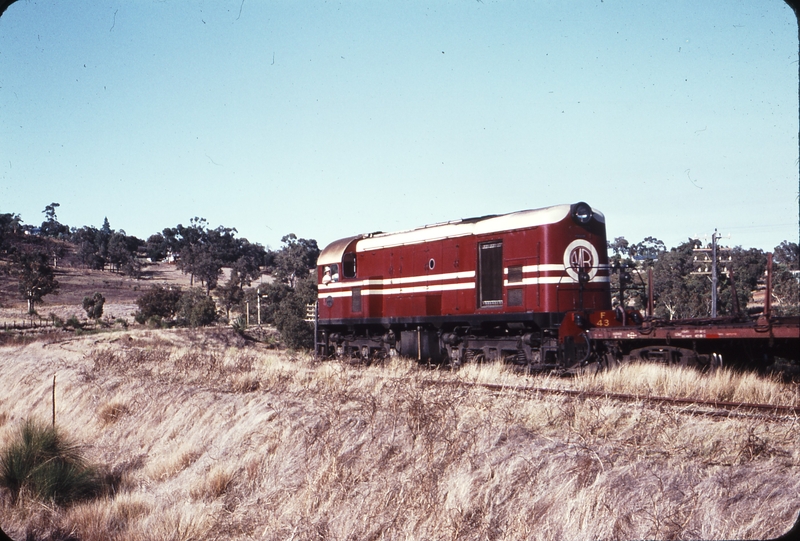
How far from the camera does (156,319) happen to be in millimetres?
61594

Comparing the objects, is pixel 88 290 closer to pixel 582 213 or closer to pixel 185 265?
pixel 185 265

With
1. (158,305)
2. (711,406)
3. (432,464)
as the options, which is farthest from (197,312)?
(432,464)

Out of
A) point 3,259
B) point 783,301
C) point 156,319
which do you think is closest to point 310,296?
point 156,319

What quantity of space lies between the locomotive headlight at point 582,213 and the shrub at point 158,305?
5462 centimetres

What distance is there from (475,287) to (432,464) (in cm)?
1062

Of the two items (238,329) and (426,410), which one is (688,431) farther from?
(238,329)

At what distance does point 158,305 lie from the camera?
66.1m

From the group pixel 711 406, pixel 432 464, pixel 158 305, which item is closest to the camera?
pixel 432 464

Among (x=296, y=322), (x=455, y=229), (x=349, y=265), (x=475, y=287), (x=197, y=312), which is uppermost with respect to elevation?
Result: (x=455, y=229)

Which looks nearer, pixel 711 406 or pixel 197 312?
pixel 711 406

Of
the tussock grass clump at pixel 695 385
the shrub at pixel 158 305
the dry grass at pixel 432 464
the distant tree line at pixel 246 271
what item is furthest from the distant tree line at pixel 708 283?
the shrub at pixel 158 305

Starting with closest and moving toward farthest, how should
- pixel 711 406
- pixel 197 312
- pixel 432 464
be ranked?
pixel 432 464, pixel 711 406, pixel 197 312

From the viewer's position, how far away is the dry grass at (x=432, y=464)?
6.34 metres

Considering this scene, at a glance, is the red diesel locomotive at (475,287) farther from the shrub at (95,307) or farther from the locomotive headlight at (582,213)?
the shrub at (95,307)
